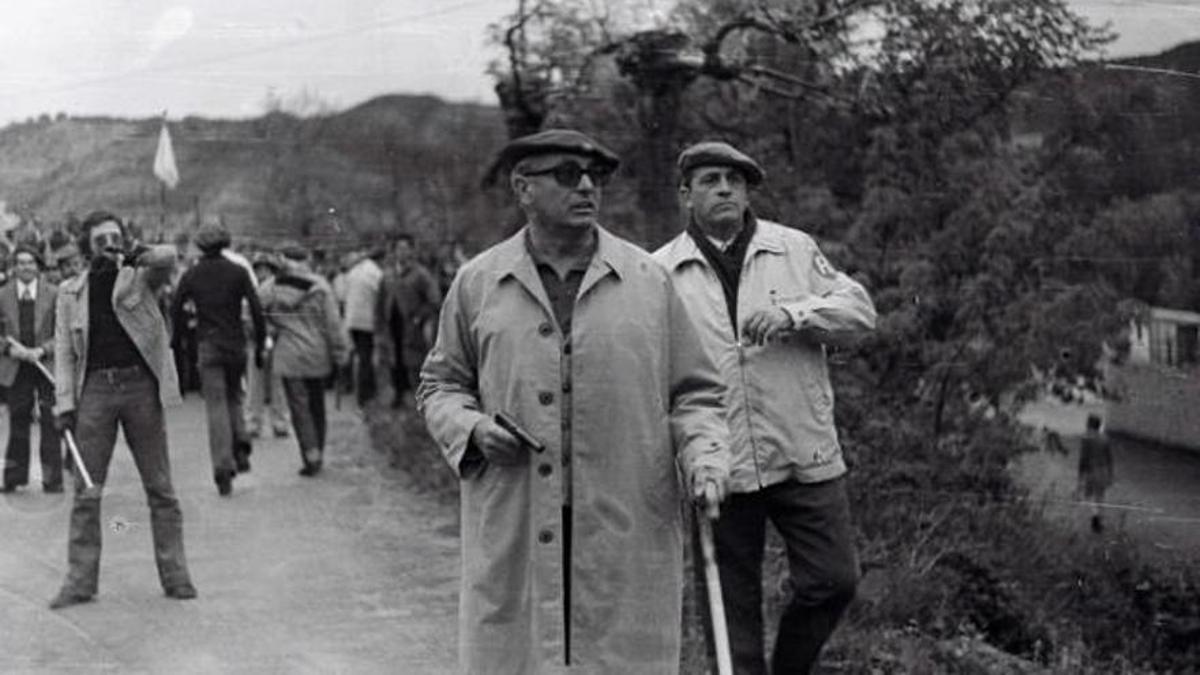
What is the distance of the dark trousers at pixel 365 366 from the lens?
14219 mm

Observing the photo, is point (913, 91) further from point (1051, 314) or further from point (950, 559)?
point (950, 559)

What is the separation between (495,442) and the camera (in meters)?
3.85

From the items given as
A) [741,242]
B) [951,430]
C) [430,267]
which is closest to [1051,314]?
[951,430]

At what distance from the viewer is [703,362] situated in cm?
409

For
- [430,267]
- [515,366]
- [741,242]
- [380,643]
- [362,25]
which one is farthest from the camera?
[430,267]

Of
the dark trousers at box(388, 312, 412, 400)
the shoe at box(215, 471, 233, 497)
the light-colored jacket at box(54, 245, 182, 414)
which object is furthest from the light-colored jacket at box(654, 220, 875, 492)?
the dark trousers at box(388, 312, 412, 400)

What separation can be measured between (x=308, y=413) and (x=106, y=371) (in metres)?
3.84

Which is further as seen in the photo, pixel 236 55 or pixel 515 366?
pixel 236 55

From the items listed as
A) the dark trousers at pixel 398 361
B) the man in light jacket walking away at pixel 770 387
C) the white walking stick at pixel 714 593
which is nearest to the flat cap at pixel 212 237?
the man in light jacket walking away at pixel 770 387

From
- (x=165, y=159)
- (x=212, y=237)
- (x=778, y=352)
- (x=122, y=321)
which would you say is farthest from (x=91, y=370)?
(x=778, y=352)

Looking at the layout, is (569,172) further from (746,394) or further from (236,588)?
(236,588)

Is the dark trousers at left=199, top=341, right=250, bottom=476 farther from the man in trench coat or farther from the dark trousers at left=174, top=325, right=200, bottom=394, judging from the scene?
the man in trench coat

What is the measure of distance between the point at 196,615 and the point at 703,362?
339cm

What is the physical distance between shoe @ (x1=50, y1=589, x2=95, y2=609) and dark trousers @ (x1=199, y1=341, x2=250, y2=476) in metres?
2.37
